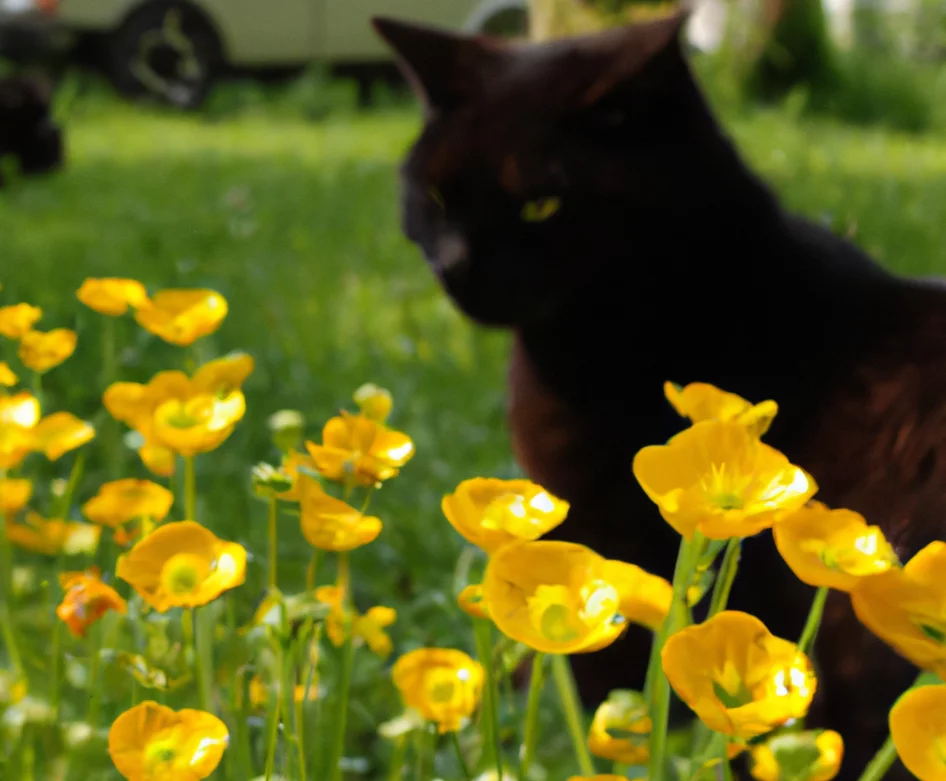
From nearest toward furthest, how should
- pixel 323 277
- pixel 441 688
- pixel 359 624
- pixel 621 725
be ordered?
pixel 621 725
pixel 441 688
pixel 359 624
pixel 323 277

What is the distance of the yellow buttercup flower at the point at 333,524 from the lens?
1.99 feet

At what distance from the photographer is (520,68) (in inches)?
48.3

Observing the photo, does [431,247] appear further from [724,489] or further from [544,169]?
[724,489]

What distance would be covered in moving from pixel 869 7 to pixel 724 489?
10.2 meters

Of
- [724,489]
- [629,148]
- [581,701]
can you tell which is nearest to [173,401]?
[724,489]

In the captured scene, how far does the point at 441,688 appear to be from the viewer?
680 mm

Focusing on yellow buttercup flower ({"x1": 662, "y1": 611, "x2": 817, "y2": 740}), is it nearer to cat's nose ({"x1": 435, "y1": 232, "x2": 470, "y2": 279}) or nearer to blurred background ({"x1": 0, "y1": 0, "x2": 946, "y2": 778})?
blurred background ({"x1": 0, "y1": 0, "x2": 946, "y2": 778})

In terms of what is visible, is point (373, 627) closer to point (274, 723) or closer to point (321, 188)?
point (274, 723)

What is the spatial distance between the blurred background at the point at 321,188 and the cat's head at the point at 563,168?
0.62ft

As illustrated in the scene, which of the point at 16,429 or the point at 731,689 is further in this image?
the point at 16,429

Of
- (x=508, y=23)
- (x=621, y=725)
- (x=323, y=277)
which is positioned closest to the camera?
(x=621, y=725)

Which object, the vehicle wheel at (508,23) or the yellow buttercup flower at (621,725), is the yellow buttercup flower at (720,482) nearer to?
the yellow buttercup flower at (621,725)

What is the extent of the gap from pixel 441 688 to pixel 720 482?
0.26 metres

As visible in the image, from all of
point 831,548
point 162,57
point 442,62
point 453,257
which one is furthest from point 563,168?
point 162,57
